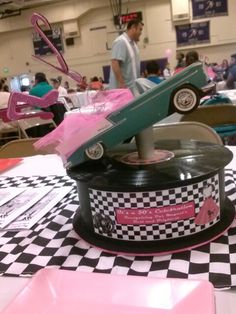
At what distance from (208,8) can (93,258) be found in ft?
27.7

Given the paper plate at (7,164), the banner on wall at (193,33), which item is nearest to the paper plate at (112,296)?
the paper plate at (7,164)

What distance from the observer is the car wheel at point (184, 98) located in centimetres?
56

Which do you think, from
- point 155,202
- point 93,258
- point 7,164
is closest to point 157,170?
point 155,202

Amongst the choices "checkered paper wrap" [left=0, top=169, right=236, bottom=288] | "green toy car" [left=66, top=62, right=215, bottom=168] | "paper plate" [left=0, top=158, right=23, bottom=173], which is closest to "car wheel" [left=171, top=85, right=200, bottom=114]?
"green toy car" [left=66, top=62, right=215, bottom=168]

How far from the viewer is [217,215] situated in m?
0.62

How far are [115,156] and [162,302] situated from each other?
0.35 m

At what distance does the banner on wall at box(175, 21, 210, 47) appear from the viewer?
812 cm

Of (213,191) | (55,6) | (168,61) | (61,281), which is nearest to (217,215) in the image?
(213,191)

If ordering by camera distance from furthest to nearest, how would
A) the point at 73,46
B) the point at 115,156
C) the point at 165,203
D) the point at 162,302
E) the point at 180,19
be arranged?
the point at 73,46
the point at 180,19
the point at 115,156
the point at 165,203
the point at 162,302

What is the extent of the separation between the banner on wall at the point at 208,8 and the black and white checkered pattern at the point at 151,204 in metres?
8.30

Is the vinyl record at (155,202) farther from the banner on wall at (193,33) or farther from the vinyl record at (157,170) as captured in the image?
the banner on wall at (193,33)

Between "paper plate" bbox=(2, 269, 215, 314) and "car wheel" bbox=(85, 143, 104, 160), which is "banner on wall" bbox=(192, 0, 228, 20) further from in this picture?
"paper plate" bbox=(2, 269, 215, 314)

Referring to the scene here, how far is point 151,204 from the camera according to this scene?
1.83 ft

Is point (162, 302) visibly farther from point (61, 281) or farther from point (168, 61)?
point (168, 61)
